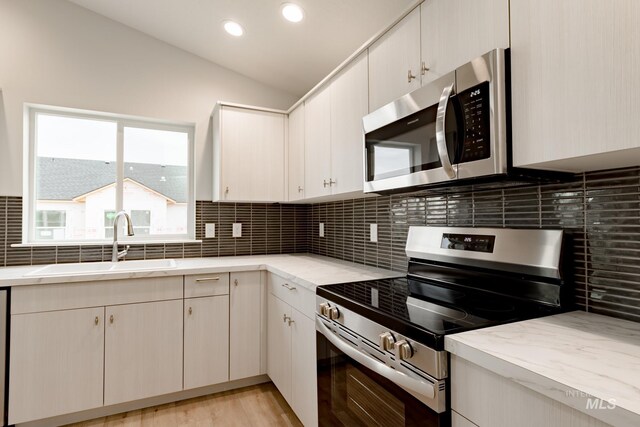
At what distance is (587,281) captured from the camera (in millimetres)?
1127

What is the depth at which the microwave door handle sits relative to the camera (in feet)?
3.91

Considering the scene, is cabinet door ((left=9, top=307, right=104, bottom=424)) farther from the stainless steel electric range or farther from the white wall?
the stainless steel electric range

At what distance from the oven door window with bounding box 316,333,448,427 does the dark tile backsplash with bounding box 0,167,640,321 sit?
2.26 ft

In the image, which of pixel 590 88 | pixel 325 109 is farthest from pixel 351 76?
pixel 590 88

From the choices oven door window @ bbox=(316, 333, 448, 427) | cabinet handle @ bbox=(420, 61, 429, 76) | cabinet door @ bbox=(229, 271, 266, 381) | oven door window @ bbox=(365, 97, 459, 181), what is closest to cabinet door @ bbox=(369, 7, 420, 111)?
cabinet handle @ bbox=(420, 61, 429, 76)

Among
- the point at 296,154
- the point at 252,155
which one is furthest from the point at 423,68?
the point at 252,155

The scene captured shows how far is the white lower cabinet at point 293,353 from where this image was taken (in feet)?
5.51

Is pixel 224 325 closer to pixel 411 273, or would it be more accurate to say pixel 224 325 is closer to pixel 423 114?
pixel 411 273

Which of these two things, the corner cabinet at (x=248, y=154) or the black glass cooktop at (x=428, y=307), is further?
the corner cabinet at (x=248, y=154)

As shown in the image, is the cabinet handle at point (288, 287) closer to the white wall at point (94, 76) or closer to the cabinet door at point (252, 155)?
the cabinet door at point (252, 155)

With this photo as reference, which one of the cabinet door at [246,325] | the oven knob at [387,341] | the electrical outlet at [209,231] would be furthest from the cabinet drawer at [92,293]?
the oven knob at [387,341]

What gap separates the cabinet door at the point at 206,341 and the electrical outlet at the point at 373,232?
1059 millimetres

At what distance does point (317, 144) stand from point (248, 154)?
0.70 metres

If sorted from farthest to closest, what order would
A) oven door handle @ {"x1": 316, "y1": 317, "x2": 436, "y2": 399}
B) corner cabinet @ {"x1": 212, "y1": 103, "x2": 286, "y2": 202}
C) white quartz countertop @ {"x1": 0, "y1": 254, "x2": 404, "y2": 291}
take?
corner cabinet @ {"x1": 212, "y1": 103, "x2": 286, "y2": 202} → white quartz countertop @ {"x1": 0, "y1": 254, "x2": 404, "y2": 291} → oven door handle @ {"x1": 316, "y1": 317, "x2": 436, "y2": 399}
